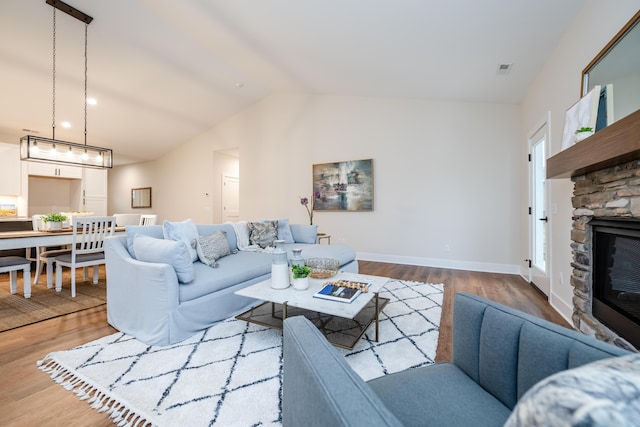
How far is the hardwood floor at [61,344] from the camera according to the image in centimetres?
138

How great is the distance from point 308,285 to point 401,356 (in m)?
0.82

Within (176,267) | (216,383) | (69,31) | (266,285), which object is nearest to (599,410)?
(216,383)

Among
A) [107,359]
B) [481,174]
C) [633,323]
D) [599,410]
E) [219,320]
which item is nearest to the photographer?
[599,410]

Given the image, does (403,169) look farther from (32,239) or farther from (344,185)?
(32,239)

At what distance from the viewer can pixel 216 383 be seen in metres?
1.59

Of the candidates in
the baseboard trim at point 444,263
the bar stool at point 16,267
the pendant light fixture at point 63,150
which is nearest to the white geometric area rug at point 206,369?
the bar stool at point 16,267

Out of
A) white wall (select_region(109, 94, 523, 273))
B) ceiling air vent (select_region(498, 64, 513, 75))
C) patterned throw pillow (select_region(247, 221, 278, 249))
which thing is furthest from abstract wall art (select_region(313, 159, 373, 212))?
ceiling air vent (select_region(498, 64, 513, 75))

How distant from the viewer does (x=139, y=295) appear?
213 cm

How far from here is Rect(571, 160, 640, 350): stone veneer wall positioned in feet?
5.33

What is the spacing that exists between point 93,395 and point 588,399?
2124 mm

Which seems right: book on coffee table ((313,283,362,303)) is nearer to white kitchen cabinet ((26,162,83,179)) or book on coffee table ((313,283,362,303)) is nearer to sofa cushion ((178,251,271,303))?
sofa cushion ((178,251,271,303))

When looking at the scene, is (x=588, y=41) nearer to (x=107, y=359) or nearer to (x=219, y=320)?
(x=219, y=320)

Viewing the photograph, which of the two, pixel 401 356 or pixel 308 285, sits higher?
pixel 308 285

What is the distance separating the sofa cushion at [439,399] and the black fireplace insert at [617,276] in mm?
1361
